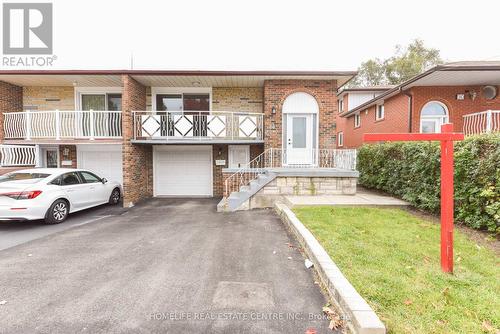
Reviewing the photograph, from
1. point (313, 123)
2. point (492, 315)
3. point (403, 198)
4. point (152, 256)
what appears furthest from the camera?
point (313, 123)

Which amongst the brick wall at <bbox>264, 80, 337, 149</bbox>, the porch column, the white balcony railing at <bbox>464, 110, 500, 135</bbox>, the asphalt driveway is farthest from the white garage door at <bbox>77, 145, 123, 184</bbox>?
the white balcony railing at <bbox>464, 110, 500, 135</bbox>

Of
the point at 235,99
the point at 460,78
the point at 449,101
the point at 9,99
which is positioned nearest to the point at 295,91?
the point at 235,99

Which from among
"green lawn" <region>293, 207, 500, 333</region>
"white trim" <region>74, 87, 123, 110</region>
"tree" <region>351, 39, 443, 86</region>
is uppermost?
"tree" <region>351, 39, 443, 86</region>

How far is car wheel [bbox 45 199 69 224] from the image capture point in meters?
6.44

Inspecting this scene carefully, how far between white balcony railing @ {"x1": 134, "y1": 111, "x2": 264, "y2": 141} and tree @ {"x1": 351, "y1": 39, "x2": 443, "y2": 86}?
25.2 metres

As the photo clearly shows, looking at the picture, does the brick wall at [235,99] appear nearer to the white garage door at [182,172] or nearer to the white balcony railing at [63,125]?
the white garage door at [182,172]

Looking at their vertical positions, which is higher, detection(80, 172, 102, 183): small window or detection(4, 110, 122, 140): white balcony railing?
detection(4, 110, 122, 140): white balcony railing

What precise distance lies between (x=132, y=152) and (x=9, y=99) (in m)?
6.32

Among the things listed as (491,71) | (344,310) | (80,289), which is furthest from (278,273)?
(491,71)

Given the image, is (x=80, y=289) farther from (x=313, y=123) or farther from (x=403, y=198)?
(x=313, y=123)

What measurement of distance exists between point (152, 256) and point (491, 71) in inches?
494

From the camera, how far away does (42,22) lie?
34.9ft

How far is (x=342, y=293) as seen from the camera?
8.25 feet

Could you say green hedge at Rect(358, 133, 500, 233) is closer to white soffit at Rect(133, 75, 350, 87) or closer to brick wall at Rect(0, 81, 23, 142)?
white soffit at Rect(133, 75, 350, 87)
